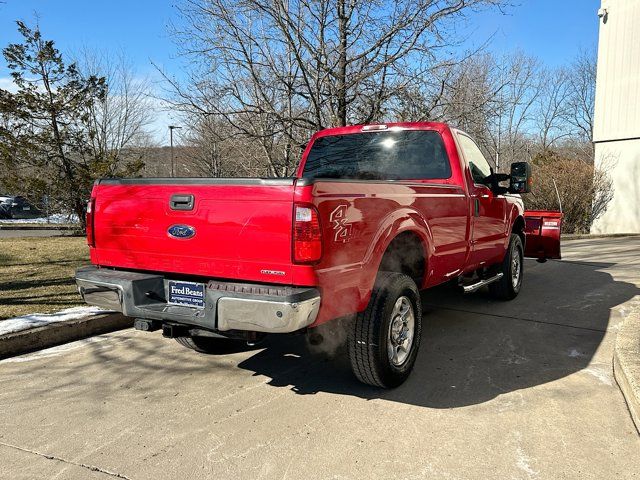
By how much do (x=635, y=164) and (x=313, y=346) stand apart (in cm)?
2014

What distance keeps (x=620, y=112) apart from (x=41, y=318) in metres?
21.9

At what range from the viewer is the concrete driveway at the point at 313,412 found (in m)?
2.80

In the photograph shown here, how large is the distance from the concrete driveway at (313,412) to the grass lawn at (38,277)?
123cm

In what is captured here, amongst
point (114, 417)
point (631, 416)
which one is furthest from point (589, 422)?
point (114, 417)

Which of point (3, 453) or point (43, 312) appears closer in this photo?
point (3, 453)

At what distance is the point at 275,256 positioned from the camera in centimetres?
305

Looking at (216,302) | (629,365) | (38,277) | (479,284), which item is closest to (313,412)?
(216,302)

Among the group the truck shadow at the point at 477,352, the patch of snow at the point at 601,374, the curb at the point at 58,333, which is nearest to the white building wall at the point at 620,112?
the truck shadow at the point at 477,352

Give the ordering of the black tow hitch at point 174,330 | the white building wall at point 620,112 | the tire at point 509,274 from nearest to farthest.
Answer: the black tow hitch at point 174,330, the tire at point 509,274, the white building wall at point 620,112

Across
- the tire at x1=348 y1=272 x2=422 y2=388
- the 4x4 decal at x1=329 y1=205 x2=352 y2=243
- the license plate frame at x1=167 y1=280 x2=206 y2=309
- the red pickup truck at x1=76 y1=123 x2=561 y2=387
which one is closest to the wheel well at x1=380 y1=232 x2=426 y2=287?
the red pickup truck at x1=76 y1=123 x2=561 y2=387

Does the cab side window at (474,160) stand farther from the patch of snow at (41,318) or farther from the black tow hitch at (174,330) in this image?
the patch of snow at (41,318)

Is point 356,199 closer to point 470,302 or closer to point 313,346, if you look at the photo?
point 313,346

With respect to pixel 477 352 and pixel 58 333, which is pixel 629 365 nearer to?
pixel 477 352

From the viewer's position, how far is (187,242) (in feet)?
11.1
